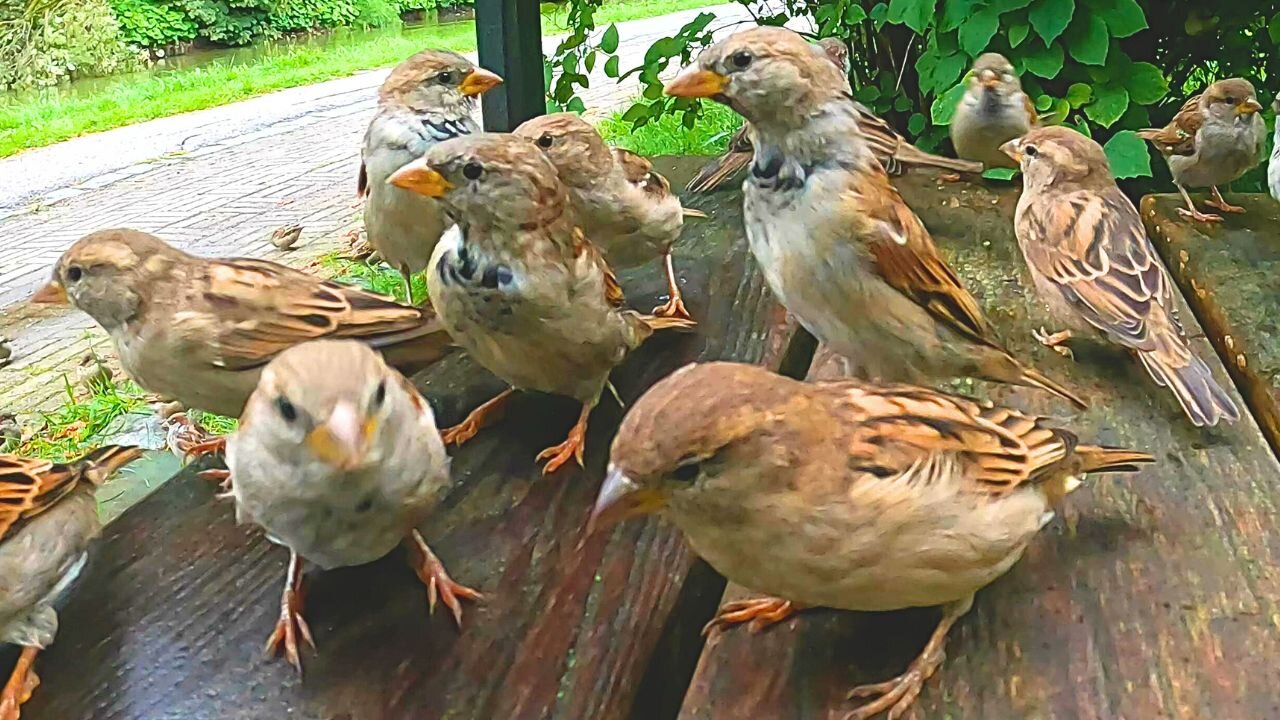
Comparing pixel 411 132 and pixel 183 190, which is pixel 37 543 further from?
pixel 183 190

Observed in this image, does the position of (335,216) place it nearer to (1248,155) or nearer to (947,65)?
(947,65)

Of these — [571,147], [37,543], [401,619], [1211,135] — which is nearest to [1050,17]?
[1211,135]

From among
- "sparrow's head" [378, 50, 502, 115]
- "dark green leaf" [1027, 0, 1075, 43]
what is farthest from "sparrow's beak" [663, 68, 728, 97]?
"dark green leaf" [1027, 0, 1075, 43]

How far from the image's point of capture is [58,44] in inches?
369

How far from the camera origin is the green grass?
6152 mm

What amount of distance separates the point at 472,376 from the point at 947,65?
1.76 m

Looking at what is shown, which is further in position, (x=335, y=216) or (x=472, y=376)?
(x=335, y=216)

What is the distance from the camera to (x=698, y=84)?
1979 millimetres

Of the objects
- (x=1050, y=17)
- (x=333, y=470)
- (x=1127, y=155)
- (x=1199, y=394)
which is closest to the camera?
(x=333, y=470)

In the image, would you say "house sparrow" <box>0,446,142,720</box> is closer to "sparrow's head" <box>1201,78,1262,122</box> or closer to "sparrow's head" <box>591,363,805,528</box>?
"sparrow's head" <box>591,363,805,528</box>

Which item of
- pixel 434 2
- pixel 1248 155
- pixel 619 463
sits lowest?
pixel 434 2

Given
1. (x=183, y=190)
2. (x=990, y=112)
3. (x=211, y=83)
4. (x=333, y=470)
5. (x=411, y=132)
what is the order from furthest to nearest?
(x=211, y=83)
(x=183, y=190)
(x=990, y=112)
(x=411, y=132)
(x=333, y=470)

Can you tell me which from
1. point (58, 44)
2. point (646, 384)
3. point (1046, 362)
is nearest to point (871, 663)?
point (646, 384)

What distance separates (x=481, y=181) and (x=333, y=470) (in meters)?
0.67
